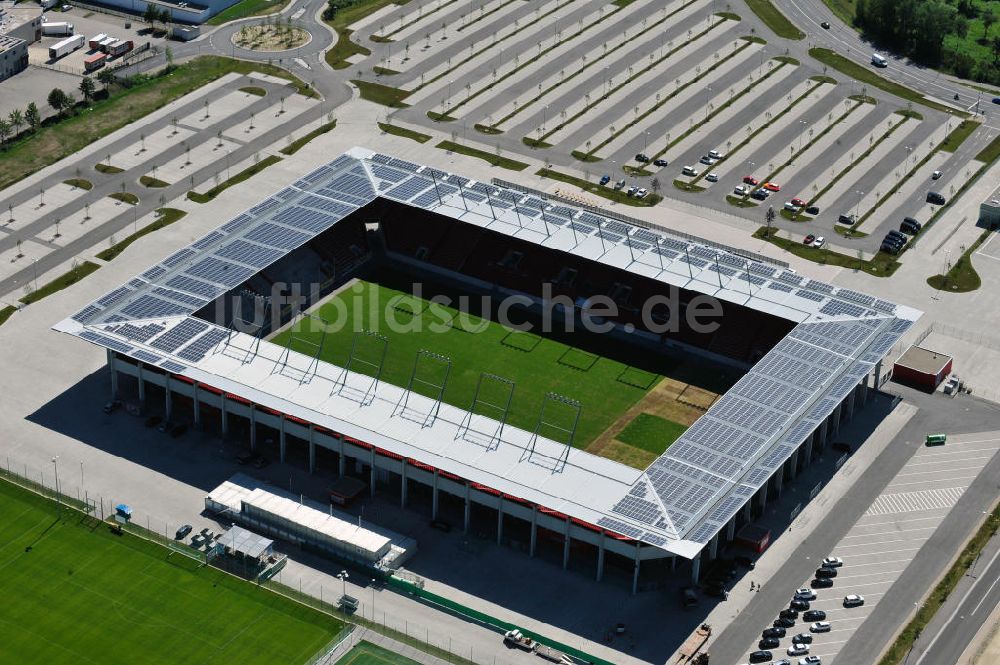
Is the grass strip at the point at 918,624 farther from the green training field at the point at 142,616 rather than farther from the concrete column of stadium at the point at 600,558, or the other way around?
the green training field at the point at 142,616

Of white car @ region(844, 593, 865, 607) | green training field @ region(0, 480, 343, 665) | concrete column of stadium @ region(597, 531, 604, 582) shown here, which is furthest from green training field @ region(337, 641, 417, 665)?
white car @ region(844, 593, 865, 607)

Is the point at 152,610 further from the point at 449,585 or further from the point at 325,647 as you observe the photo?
the point at 449,585

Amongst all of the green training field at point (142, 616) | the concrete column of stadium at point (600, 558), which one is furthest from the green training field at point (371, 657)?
the concrete column of stadium at point (600, 558)

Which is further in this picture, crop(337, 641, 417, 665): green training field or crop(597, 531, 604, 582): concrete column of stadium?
crop(597, 531, 604, 582): concrete column of stadium

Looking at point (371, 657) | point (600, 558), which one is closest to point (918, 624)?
point (600, 558)

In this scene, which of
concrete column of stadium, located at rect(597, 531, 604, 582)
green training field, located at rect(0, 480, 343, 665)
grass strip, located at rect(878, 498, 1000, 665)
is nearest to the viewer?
green training field, located at rect(0, 480, 343, 665)

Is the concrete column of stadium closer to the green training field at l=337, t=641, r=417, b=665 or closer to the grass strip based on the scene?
the green training field at l=337, t=641, r=417, b=665
